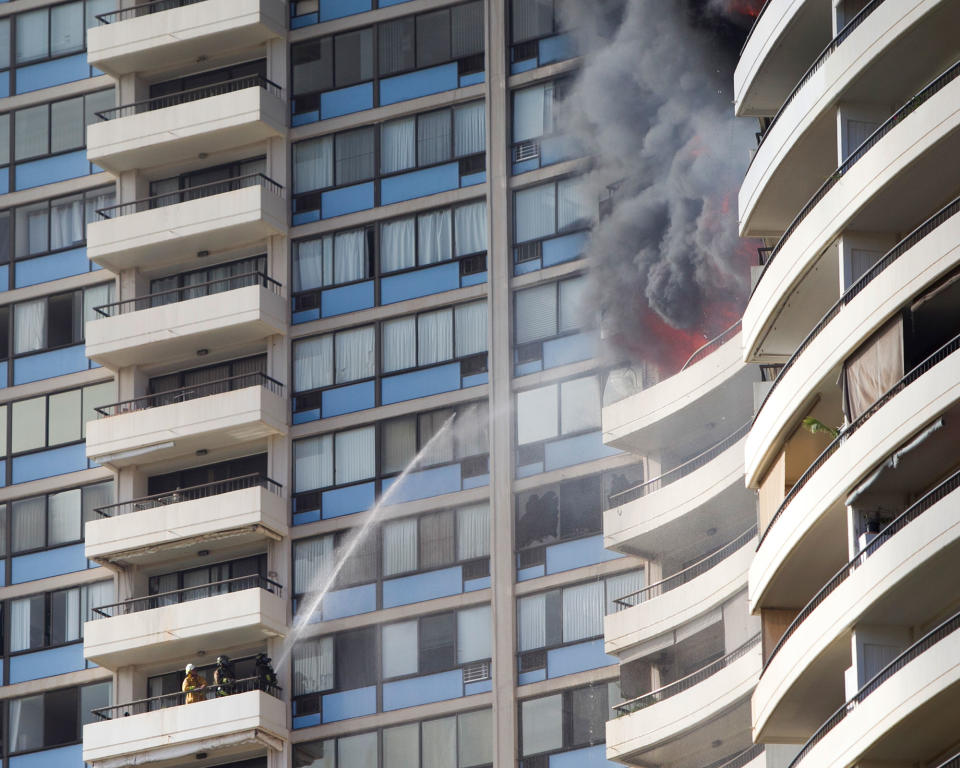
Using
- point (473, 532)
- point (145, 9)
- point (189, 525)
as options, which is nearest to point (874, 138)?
point (473, 532)

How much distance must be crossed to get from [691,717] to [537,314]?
13.1 m

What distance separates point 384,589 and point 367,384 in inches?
224

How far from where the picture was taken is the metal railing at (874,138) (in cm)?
4225

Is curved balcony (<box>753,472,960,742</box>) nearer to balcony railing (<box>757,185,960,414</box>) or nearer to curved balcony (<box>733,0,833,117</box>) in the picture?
balcony railing (<box>757,185,960,414</box>)

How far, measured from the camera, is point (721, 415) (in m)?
64.2

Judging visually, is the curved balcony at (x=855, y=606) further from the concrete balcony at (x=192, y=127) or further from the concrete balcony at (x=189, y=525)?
the concrete balcony at (x=192, y=127)

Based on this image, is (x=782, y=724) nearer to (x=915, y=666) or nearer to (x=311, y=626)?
(x=915, y=666)

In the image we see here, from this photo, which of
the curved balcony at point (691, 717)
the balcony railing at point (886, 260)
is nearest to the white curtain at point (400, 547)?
the curved balcony at point (691, 717)

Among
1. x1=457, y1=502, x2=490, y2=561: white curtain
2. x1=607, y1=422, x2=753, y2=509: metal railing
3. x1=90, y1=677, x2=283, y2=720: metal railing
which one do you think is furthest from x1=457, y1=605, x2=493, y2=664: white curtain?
x1=90, y1=677, x2=283, y2=720: metal railing

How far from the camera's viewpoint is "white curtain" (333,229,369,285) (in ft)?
236

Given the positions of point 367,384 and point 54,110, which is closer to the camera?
point 367,384

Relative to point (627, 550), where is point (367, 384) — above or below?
above

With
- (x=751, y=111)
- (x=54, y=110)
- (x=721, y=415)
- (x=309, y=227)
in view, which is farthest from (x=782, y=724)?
(x=54, y=110)

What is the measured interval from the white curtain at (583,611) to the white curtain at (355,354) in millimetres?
8937
